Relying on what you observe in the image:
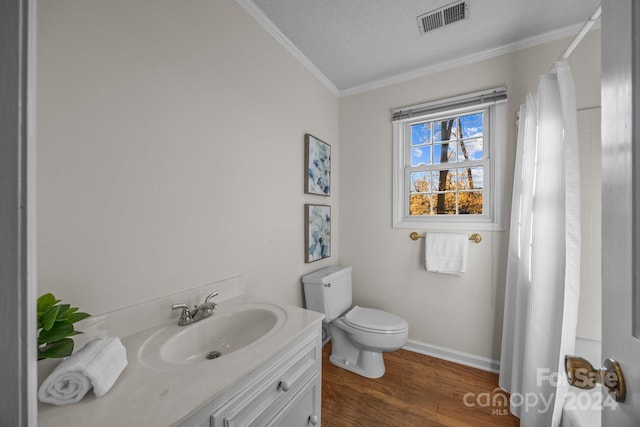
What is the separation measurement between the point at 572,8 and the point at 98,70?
7.99 ft

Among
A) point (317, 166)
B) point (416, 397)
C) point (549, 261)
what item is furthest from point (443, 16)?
point (416, 397)

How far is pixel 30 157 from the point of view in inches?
12.7

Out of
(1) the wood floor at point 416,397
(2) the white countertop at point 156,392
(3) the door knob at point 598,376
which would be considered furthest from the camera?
(1) the wood floor at point 416,397

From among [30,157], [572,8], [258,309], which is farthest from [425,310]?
[30,157]

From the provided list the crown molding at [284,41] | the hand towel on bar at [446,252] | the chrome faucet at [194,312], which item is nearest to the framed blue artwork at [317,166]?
the crown molding at [284,41]

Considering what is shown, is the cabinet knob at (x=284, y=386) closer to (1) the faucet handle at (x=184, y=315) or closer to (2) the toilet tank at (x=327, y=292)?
(1) the faucet handle at (x=184, y=315)

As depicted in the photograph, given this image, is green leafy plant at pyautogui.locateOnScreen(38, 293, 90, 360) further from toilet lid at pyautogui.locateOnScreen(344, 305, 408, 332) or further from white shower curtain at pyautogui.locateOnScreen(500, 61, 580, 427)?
white shower curtain at pyautogui.locateOnScreen(500, 61, 580, 427)

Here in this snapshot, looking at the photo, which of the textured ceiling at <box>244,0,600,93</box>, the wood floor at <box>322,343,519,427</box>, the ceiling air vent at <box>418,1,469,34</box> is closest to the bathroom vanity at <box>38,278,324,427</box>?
the wood floor at <box>322,343,519,427</box>

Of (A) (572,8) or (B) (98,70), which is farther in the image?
(A) (572,8)

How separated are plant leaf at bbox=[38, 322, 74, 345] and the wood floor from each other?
4.45ft

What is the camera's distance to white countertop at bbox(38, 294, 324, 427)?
547mm

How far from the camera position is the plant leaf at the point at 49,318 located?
0.56 meters

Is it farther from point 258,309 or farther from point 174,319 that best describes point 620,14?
point 174,319

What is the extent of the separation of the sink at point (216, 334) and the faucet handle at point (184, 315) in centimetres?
2
